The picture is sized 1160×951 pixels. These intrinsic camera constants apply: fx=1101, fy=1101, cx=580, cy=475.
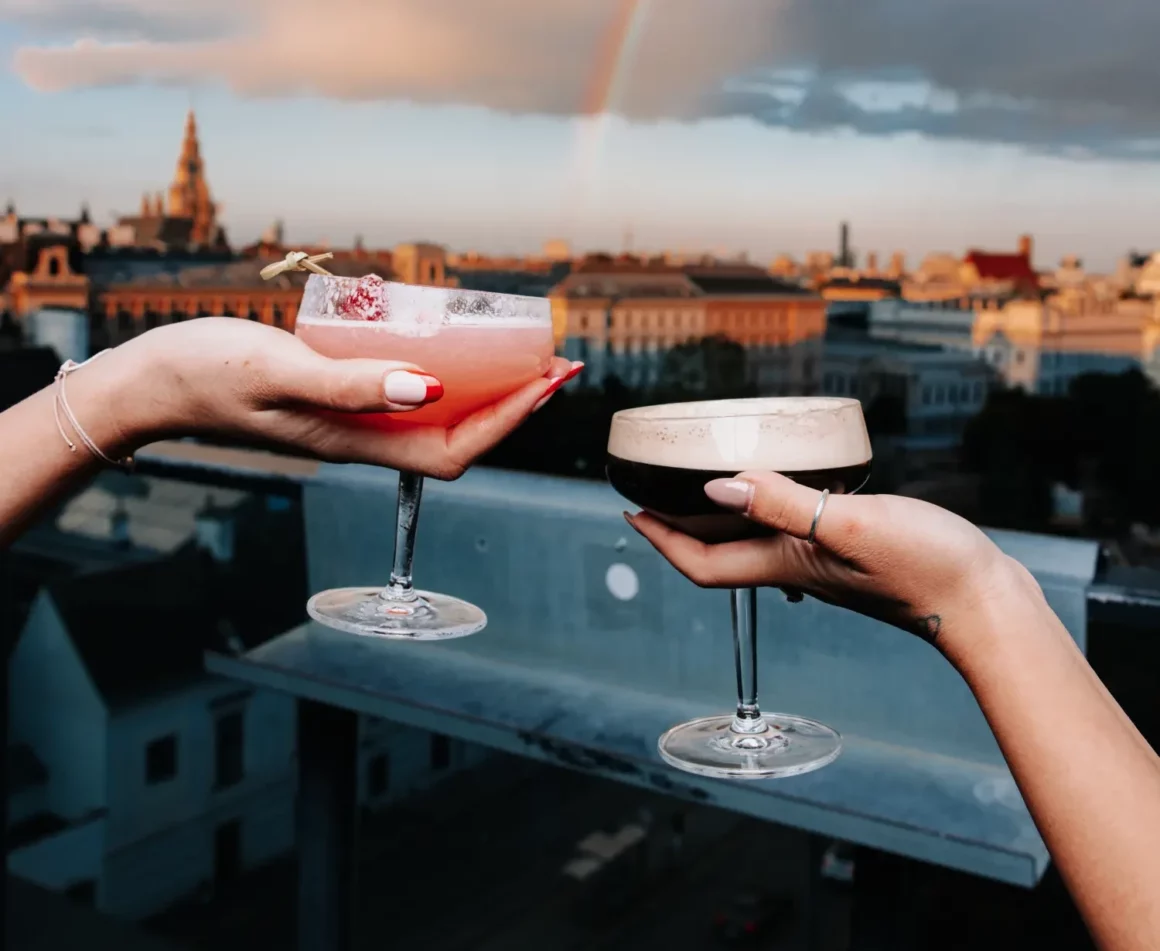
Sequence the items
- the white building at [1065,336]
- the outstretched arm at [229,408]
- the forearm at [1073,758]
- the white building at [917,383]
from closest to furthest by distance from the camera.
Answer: the forearm at [1073,758], the outstretched arm at [229,408], the white building at [917,383], the white building at [1065,336]

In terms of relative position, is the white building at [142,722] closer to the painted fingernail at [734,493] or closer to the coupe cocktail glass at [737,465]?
the coupe cocktail glass at [737,465]

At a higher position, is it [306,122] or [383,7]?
[383,7]

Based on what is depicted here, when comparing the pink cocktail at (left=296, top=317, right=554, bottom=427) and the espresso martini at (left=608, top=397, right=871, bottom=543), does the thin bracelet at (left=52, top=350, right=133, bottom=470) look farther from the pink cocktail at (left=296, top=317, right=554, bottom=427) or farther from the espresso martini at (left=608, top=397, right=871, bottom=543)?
the espresso martini at (left=608, top=397, right=871, bottom=543)

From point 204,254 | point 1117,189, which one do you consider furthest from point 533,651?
point 1117,189

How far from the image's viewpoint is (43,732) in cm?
365

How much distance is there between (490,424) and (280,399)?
0.58ft

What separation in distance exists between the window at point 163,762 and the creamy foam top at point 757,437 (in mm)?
3628

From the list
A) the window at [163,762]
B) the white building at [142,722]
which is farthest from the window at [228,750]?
the window at [163,762]

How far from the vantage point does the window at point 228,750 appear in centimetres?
394

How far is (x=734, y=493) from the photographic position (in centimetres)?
74

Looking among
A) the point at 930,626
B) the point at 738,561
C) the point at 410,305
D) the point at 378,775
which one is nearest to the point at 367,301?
the point at 410,305

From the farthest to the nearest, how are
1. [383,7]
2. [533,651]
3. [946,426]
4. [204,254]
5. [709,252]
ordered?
[946,426], [709,252], [383,7], [204,254], [533,651]

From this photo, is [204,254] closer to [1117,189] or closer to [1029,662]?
[1029,662]

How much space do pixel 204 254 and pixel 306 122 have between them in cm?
343
